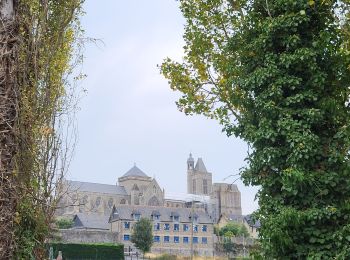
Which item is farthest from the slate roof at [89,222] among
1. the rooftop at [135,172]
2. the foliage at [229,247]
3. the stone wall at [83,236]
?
the rooftop at [135,172]

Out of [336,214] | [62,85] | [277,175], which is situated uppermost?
[62,85]

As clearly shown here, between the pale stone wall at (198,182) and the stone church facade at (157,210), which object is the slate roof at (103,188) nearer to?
the stone church facade at (157,210)

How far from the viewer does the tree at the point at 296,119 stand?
8.81 m

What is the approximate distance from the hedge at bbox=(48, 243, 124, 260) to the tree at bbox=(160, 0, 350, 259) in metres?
34.6

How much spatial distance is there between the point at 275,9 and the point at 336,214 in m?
4.58

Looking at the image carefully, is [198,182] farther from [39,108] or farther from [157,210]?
[39,108]

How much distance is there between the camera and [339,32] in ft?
33.0

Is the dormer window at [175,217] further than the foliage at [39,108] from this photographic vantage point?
Yes

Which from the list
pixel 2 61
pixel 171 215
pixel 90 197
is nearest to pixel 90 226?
pixel 171 215

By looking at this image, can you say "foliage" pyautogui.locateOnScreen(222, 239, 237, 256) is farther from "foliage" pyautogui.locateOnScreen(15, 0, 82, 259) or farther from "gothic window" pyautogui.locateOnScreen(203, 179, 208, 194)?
"gothic window" pyautogui.locateOnScreen(203, 179, 208, 194)

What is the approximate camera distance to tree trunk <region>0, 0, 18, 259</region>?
513 cm

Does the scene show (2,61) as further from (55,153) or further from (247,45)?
(247,45)

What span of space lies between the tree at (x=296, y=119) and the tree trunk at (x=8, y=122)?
200 inches

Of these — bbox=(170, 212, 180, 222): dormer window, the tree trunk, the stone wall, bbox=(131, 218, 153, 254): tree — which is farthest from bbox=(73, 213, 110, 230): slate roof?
the tree trunk
